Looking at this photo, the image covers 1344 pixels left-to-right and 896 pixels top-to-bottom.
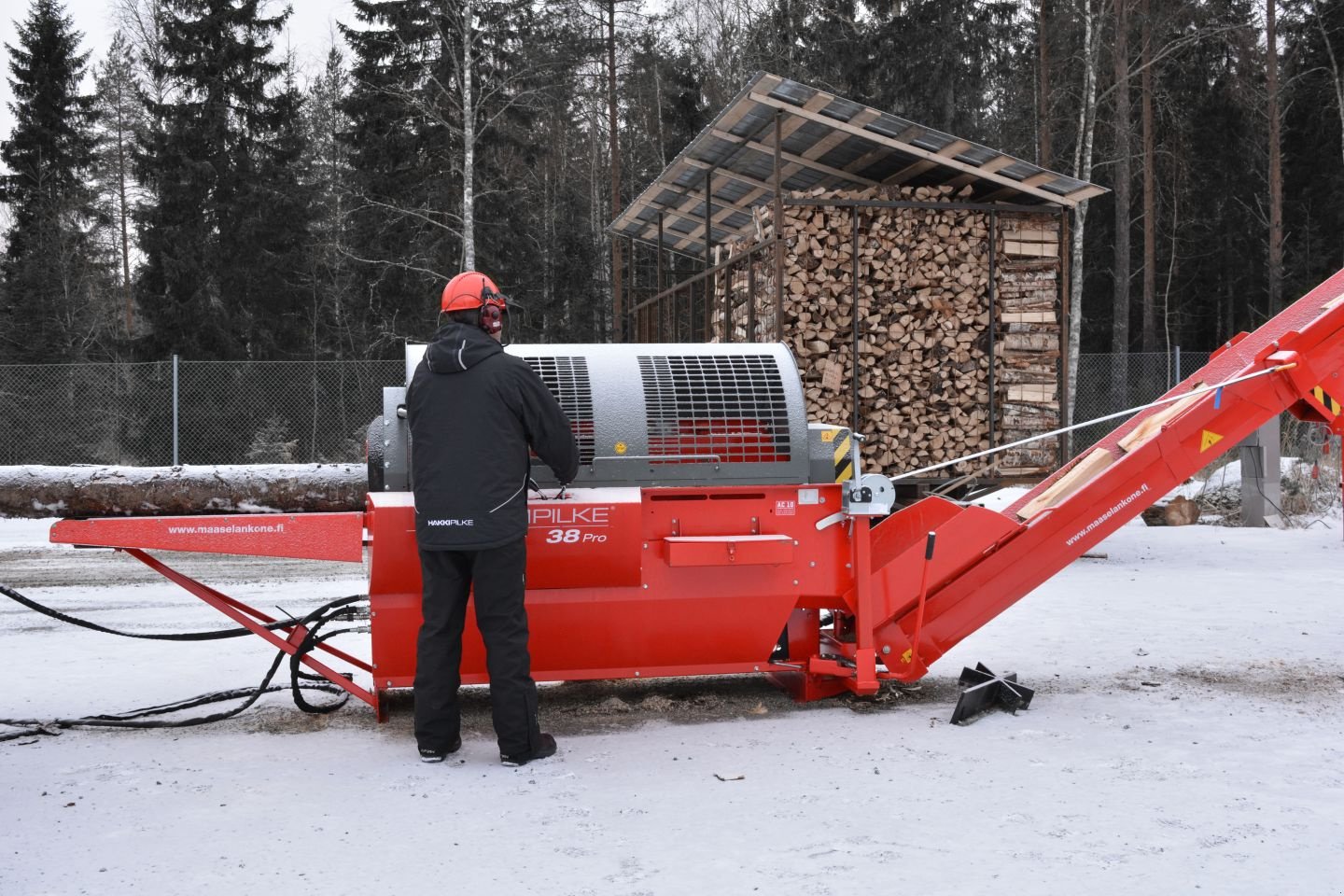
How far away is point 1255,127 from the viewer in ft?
112

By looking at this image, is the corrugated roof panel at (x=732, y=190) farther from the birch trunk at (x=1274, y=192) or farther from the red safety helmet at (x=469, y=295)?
the birch trunk at (x=1274, y=192)

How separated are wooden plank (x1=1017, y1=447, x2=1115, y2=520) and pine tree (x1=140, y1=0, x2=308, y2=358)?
81.9 feet

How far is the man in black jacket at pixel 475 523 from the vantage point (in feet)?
15.4

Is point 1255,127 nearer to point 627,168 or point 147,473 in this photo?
point 627,168

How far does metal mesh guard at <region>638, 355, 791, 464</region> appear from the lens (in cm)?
550

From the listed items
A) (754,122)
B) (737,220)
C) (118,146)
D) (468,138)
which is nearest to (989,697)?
(754,122)

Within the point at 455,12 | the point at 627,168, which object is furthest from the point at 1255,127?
the point at 455,12

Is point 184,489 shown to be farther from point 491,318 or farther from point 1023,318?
point 1023,318

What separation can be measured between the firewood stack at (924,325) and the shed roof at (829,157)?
374 millimetres

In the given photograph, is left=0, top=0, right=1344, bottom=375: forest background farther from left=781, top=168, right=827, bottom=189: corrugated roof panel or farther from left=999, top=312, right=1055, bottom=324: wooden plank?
left=999, top=312, right=1055, bottom=324: wooden plank

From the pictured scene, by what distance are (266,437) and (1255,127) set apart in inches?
1161

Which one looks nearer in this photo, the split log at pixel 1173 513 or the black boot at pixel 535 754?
the black boot at pixel 535 754

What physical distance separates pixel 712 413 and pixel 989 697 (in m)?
1.90

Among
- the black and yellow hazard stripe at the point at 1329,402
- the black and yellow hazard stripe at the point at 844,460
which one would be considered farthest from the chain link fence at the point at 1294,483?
the black and yellow hazard stripe at the point at 844,460
